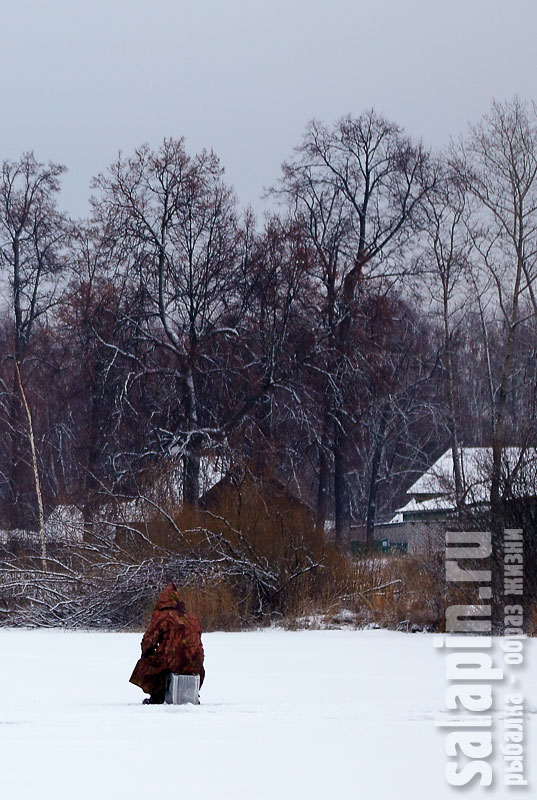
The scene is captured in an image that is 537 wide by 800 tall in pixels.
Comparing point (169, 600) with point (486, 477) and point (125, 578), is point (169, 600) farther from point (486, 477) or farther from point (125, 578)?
point (125, 578)

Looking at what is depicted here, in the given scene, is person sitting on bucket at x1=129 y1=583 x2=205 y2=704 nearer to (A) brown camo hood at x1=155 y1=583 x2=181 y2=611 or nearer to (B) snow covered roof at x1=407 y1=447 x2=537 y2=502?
(A) brown camo hood at x1=155 y1=583 x2=181 y2=611

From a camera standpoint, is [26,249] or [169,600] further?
[26,249]

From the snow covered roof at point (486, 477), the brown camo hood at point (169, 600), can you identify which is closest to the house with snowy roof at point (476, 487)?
the snow covered roof at point (486, 477)

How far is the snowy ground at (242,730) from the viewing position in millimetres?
8742

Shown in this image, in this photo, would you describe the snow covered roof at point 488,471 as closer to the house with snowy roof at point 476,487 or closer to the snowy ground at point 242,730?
the house with snowy roof at point 476,487

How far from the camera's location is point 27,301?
44.2 meters

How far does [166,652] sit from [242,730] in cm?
185

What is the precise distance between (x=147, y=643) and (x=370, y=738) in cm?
308

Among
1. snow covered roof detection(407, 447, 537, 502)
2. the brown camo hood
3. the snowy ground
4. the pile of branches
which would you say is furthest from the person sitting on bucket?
the pile of branches

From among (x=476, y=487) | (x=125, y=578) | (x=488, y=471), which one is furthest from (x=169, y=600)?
(x=125, y=578)

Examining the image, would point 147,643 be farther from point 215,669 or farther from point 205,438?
point 205,438

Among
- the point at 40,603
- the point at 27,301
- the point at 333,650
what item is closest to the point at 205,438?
the point at 40,603

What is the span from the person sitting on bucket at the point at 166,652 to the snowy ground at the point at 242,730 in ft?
1.03

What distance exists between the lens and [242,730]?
11273mm
